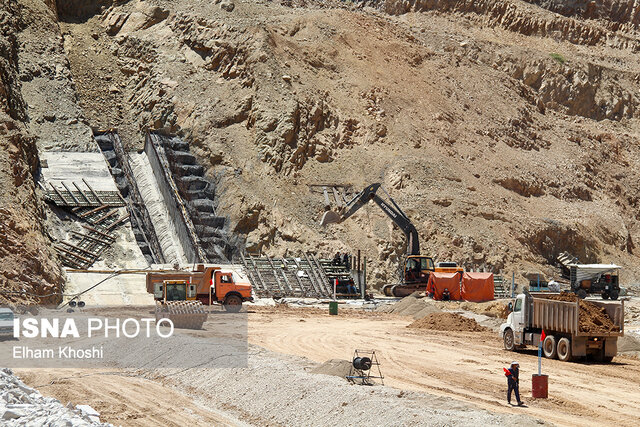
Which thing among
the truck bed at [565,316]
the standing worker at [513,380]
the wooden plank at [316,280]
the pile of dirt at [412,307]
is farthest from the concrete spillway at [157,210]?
the standing worker at [513,380]

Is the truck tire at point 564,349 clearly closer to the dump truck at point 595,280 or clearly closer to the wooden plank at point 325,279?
the dump truck at point 595,280

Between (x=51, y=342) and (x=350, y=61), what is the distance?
3398cm

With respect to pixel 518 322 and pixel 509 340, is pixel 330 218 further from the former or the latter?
pixel 518 322

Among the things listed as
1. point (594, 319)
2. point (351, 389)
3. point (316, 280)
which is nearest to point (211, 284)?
point (316, 280)

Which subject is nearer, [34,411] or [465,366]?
[34,411]

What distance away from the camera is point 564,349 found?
22.6 meters

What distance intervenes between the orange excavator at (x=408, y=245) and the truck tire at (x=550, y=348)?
16195mm

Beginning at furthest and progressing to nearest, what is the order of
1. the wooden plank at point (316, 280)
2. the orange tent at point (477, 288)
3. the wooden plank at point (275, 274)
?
the wooden plank at point (316, 280) < the wooden plank at point (275, 274) < the orange tent at point (477, 288)

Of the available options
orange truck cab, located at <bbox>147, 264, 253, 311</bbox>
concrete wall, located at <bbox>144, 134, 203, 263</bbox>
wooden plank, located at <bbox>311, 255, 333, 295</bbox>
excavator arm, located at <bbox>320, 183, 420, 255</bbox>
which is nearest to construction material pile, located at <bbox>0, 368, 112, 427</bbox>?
orange truck cab, located at <bbox>147, 264, 253, 311</bbox>

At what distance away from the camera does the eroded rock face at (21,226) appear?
30.7 meters

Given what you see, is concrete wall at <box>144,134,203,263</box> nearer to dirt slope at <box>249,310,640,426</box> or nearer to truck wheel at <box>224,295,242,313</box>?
truck wheel at <box>224,295,242,313</box>

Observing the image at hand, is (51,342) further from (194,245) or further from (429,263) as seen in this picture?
(429,263)

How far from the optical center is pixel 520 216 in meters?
46.8

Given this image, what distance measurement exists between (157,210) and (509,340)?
26.2 m
